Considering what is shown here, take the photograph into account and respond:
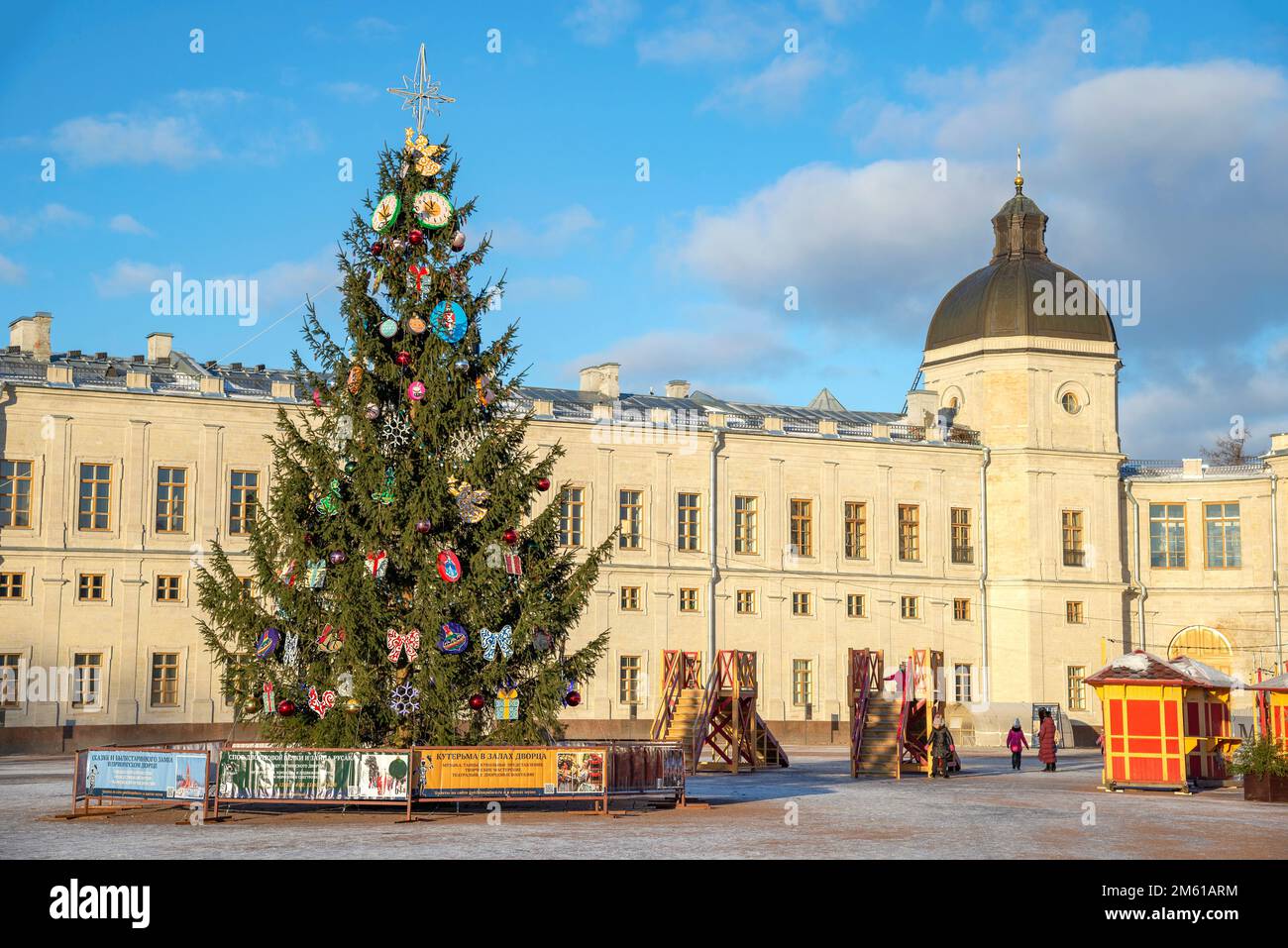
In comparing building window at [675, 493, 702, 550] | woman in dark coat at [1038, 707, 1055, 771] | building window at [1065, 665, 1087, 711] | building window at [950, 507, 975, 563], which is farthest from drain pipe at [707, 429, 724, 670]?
woman in dark coat at [1038, 707, 1055, 771]

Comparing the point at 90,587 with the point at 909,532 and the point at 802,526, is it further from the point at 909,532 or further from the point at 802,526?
the point at 909,532

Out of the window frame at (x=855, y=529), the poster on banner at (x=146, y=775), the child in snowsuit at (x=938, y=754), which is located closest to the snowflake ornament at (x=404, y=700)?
the poster on banner at (x=146, y=775)

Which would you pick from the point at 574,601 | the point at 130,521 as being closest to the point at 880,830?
the point at 574,601

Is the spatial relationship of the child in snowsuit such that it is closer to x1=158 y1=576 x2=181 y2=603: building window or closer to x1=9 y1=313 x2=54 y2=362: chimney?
x1=158 y1=576 x2=181 y2=603: building window

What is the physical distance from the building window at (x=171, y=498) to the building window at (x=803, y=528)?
2204cm

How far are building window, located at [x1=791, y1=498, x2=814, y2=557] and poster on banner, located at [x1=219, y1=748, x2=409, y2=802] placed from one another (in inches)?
1448

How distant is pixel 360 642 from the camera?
77.7ft

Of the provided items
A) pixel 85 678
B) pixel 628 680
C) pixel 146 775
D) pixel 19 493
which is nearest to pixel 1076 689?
pixel 628 680

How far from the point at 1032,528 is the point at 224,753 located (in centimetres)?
4317

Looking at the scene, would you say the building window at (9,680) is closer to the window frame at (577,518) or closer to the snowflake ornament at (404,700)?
the window frame at (577,518)

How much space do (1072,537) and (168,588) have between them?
3407 centimetres

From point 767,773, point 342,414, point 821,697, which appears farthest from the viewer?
point 821,697

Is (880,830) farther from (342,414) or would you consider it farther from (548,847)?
(342,414)

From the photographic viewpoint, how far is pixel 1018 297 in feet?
201
